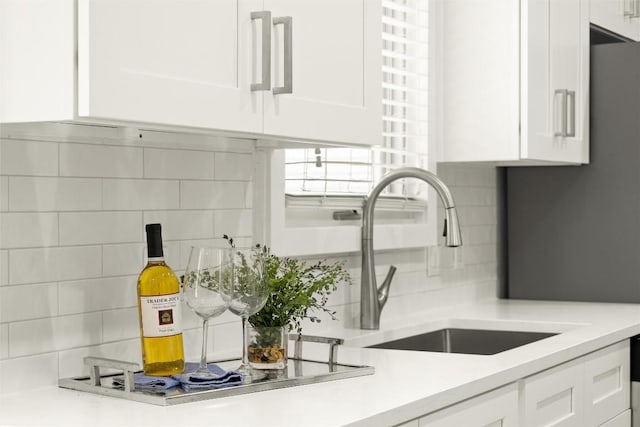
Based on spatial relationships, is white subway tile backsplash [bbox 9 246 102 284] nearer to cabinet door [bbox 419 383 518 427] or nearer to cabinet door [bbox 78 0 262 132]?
cabinet door [bbox 78 0 262 132]

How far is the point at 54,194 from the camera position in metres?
2.00

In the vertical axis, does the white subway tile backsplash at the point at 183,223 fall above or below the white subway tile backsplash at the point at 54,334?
above

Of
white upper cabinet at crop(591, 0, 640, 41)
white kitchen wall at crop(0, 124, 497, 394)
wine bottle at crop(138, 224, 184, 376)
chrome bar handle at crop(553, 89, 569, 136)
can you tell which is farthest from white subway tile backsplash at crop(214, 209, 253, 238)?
white upper cabinet at crop(591, 0, 640, 41)

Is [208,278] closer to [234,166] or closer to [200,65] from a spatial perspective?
[200,65]

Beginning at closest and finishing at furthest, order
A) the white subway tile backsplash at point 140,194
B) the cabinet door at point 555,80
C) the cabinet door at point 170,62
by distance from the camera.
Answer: the cabinet door at point 170,62 → the white subway tile backsplash at point 140,194 → the cabinet door at point 555,80

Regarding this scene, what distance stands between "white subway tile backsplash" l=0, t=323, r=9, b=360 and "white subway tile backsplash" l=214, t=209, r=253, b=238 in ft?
2.13

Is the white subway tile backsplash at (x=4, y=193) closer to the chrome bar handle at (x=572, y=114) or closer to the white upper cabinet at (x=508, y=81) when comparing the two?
the white upper cabinet at (x=508, y=81)

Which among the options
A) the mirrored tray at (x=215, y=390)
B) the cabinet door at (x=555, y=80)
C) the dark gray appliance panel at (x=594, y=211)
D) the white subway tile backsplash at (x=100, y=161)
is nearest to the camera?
the mirrored tray at (x=215, y=390)

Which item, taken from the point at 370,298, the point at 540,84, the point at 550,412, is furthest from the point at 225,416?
the point at 540,84

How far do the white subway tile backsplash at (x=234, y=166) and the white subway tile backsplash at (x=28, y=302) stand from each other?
575 millimetres

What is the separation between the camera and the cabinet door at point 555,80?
325 centimetres

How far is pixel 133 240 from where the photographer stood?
2.19m

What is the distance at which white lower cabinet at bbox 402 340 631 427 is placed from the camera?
6.81ft

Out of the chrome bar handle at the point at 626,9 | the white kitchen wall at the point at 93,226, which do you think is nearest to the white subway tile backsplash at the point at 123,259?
the white kitchen wall at the point at 93,226
